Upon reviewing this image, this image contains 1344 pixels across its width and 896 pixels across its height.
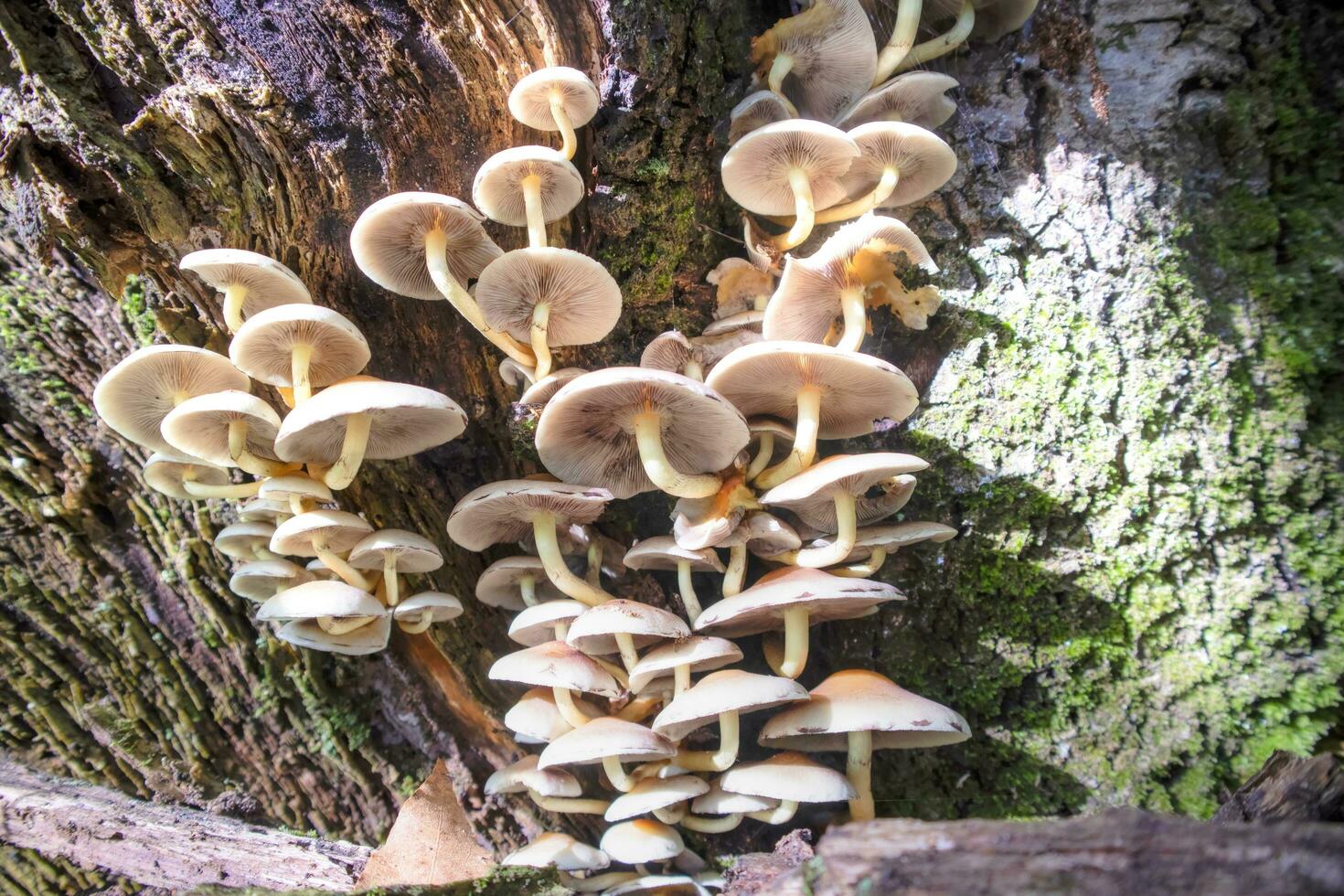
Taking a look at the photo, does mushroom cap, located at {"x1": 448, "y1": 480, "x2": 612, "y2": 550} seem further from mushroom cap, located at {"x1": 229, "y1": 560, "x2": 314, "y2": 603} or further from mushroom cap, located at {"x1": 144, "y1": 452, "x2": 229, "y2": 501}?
mushroom cap, located at {"x1": 144, "y1": 452, "x2": 229, "y2": 501}

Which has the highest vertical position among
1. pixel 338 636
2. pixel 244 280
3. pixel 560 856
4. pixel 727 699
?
pixel 244 280

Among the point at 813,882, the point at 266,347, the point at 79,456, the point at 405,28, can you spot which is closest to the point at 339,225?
the point at 266,347

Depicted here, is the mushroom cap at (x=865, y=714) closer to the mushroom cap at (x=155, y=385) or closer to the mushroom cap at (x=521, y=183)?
the mushroom cap at (x=521, y=183)

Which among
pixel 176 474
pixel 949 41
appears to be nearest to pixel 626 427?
pixel 176 474

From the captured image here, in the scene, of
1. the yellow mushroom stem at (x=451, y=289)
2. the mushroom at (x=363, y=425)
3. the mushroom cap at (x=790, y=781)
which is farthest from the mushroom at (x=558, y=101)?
the mushroom cap at (x=790, y=781)

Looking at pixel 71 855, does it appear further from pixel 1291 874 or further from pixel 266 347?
pixel 1291 874

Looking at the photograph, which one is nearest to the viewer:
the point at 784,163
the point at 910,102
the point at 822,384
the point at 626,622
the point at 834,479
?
the point at 834,479

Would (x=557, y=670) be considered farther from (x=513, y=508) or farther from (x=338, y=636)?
(x=338, y=636)
